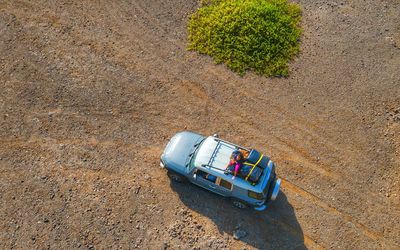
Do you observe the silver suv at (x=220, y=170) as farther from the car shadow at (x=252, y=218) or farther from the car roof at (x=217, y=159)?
the car shadow at (x=252, y=218)

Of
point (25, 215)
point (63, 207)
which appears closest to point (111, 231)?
point (63, 207)

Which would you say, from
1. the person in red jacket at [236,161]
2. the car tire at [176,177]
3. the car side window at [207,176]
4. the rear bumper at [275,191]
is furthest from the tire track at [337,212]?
the car tire at [176,177]

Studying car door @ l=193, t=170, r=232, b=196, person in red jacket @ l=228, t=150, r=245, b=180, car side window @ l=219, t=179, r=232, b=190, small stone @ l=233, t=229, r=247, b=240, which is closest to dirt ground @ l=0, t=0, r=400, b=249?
small stone @ l=233, t=229, r=247, b=240

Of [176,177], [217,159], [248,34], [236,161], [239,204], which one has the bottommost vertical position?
[176,177]

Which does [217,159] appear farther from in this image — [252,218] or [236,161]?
[252,218]

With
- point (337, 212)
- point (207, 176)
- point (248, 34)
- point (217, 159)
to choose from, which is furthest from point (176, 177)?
point (248, 34)

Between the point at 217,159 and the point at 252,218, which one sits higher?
the point at 217,159
